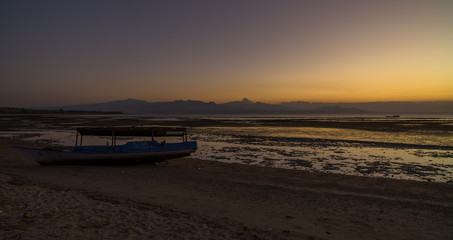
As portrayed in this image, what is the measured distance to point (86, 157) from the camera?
54.3 ft

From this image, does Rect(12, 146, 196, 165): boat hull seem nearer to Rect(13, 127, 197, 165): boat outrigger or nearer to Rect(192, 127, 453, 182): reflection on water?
Rect(13, 127, 197, 165): boat outrigger

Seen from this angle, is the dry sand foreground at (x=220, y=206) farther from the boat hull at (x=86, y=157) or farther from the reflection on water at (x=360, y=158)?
the reflection on water at (x=360, y=158)

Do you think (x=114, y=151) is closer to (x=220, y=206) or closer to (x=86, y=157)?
(x=86, y=157)

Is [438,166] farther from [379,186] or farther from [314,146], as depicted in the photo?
[314,146]

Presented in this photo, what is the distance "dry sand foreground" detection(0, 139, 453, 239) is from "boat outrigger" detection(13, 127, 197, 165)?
1.44m

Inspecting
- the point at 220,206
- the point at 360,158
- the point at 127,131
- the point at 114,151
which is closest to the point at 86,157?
the point at 114,151

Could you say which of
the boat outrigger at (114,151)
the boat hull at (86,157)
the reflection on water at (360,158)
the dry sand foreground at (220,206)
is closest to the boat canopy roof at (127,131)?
the boat outrigger at (114,151)

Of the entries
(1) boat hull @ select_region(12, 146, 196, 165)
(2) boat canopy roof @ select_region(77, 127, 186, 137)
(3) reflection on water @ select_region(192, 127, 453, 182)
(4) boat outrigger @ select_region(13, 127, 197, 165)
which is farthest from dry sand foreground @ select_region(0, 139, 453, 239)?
(2) boat canopy roof @ select_region(77, 127, 186, 137)

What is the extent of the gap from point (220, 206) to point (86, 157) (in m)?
10.8

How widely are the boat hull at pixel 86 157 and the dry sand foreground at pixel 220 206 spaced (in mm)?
1337

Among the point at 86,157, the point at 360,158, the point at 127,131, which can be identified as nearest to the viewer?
the point at 86,157

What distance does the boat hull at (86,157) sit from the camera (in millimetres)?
16125

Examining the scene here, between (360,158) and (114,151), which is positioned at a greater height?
(114,151)

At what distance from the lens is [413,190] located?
39.5ft
